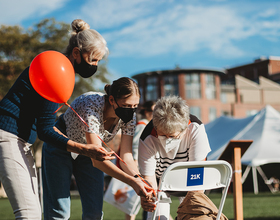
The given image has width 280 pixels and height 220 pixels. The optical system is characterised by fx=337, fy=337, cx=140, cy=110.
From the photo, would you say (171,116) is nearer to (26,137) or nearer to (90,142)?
(90,142)

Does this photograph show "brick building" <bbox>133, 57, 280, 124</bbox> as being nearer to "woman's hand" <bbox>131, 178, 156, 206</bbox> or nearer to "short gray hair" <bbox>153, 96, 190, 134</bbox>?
"short gray hair" <bbox>153, 96, 190, 134</bbox>

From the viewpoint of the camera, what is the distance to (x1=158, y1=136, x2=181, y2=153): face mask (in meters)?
2.46

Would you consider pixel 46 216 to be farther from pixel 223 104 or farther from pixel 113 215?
pixel 223 104

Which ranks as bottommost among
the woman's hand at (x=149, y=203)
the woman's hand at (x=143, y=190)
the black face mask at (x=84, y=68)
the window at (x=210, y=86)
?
the woman's hand at (x=149, y=203)

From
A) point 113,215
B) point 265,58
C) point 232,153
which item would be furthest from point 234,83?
Answer: point 232,153

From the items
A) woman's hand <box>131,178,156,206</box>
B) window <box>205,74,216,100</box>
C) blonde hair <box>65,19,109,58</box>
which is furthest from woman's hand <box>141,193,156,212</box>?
window <box>205,74,216,100</box>

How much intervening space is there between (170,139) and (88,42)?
35.7 inches

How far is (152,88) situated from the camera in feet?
131

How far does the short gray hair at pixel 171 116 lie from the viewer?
7.76ft

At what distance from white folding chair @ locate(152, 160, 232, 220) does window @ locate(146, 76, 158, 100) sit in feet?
123

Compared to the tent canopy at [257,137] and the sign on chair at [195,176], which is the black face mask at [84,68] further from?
the tent canopy at [257,137]

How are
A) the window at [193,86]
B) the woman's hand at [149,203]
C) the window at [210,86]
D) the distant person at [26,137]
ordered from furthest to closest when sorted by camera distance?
the window at [210,86] < the window at [193,86] < the woman's hand at [149,203] < the distant person at [26,137]

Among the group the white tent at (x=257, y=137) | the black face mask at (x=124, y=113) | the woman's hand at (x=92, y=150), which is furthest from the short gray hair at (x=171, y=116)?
the white tent at (x=257, y=137)

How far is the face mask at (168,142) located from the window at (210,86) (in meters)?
37.6
